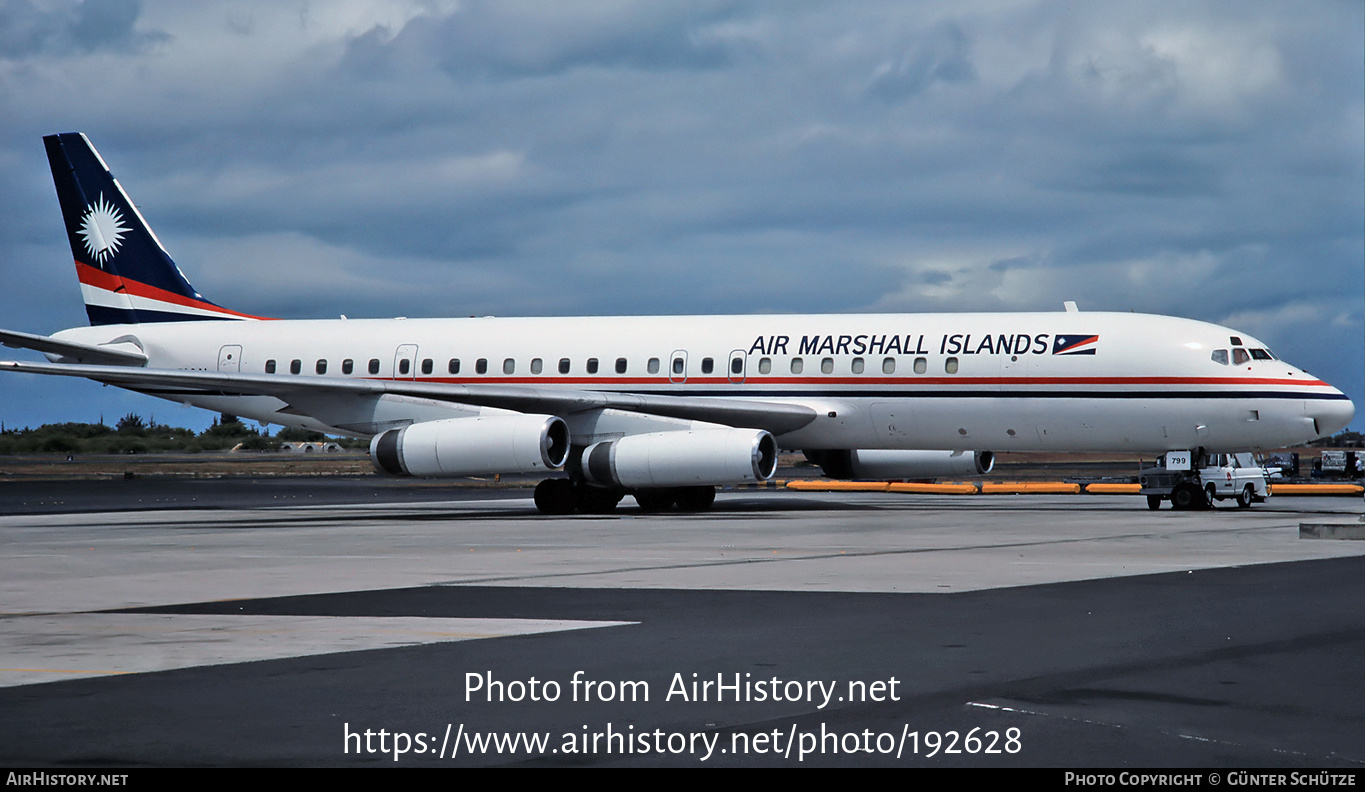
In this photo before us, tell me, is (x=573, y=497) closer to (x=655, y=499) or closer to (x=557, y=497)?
(x=557, y=497)

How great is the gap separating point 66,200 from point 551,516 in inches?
641

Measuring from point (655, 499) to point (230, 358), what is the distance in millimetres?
11054

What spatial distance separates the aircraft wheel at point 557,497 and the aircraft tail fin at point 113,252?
34.7ft

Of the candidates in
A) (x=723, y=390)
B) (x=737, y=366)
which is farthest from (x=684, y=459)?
(x=737, y=366)

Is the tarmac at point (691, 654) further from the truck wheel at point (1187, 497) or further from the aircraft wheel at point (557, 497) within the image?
the aircraft wheel at point (557, 497)

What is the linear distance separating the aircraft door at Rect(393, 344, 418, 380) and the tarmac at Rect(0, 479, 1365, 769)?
1333 cm

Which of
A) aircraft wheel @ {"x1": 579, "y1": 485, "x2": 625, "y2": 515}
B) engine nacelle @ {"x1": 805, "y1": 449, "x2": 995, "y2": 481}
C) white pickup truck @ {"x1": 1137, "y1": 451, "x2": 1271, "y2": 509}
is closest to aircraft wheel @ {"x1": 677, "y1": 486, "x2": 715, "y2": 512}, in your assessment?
aircraft wheel @ {"x1": 579, "y1": 485, "x2": 625, "y2": 515}

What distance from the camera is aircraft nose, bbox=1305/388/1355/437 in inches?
1062

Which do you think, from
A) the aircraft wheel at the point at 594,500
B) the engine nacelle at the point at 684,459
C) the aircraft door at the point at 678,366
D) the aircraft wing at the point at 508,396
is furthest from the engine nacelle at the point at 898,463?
the engine nacelle at the point at 684,459

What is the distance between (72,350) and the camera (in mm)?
33250

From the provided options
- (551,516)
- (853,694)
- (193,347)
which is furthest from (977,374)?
(853,694)
